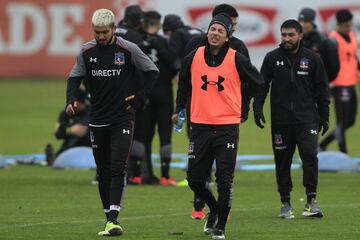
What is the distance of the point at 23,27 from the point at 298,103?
25843 millimetres

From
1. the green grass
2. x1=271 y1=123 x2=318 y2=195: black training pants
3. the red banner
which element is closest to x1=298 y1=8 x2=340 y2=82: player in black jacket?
the green grass

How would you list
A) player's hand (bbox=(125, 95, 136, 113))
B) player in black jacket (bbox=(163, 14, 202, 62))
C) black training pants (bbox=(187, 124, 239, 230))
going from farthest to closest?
player in black jacket (bbox=(163, 14, 202, 62)) → player's hand (bbox=(125, 95, 136, 113)) → black training pants (bbox=(187, 124, 239, 230))

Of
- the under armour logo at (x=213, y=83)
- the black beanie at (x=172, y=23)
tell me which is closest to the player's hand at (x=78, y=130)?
the black beanie at (x=172, y=23)

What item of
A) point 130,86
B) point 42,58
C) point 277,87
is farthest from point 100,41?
point 42,58

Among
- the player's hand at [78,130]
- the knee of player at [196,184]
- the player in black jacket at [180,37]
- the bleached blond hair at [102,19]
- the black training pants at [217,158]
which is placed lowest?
the player's hand at [78,130]

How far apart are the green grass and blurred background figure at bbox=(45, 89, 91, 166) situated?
0.99 m

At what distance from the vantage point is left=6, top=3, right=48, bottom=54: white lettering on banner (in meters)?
40.5

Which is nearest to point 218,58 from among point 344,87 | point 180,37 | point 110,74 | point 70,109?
point 110,74

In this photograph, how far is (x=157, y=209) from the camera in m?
16.5

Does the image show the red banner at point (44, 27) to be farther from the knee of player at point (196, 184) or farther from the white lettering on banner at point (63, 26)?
the knee of player at point (196, 184)

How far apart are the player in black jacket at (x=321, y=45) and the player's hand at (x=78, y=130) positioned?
4328 mm

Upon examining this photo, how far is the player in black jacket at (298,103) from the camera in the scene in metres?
15.5

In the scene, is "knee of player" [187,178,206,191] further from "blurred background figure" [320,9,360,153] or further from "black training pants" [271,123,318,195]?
"blurred background figure" [320,9,360,153]

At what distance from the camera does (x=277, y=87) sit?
1560 cm
